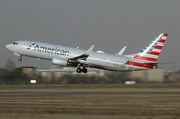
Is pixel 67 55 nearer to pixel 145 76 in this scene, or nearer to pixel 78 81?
pixel 78 81

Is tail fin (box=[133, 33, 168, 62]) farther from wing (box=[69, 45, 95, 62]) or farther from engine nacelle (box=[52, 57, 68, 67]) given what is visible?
engine nacelle (box=[52, 57, 68, 67])

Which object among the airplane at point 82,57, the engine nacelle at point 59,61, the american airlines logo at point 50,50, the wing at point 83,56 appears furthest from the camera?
the airplane at point 82,57

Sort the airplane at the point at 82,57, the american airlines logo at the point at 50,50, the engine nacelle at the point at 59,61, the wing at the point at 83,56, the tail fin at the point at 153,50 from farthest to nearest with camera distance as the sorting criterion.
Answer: the tail fin at the point at 153,50 < the airplane at the point at 82,57 < the american airlines logo at the point at 50,50 < the engine nacelle at the point at 59,61 < the wing at the point at 83,56

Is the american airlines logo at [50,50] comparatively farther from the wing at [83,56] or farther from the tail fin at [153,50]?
the tail fin at [153,50]

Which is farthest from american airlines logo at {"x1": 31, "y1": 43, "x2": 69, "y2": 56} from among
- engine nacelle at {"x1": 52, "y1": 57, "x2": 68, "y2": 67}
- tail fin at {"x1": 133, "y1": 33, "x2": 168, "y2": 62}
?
tail fin at {"x1": 133, "y1": 33, "x2": 168, "y2": 62}

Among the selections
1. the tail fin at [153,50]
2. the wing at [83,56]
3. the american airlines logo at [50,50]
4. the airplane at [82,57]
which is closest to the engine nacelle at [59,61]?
the airplane at [82,57]

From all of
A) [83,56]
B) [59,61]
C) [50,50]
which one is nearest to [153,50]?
[83,56]

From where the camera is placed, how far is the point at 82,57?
49.2 meters

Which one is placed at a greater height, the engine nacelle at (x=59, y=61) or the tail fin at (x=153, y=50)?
the tail fin at (x=153, y=50)

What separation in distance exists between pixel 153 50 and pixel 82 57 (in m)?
14.6

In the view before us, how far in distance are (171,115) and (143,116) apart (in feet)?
8.57

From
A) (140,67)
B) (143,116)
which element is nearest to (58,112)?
(143,116)

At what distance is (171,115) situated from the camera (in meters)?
22.8

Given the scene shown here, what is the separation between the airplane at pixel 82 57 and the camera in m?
49.2
